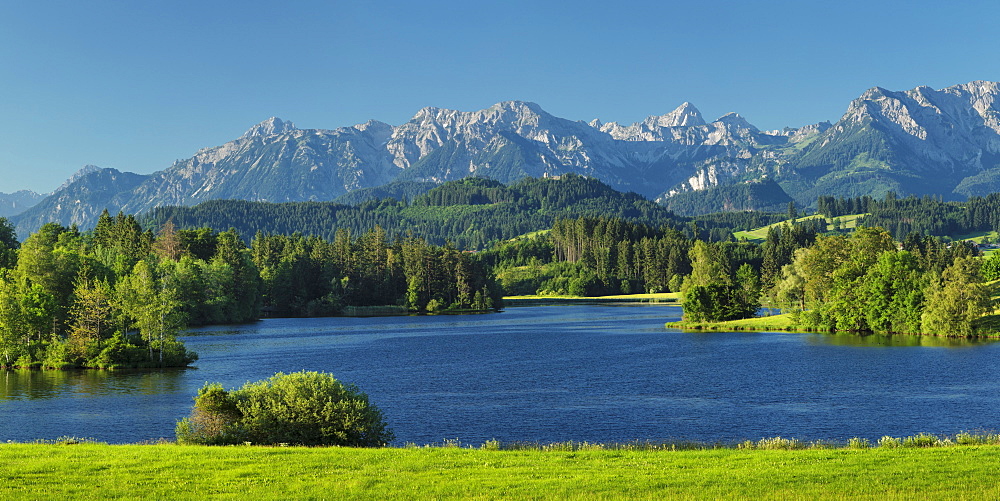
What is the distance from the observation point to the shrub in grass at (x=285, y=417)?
41062mm

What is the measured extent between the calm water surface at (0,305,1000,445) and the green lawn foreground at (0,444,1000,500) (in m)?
17.6

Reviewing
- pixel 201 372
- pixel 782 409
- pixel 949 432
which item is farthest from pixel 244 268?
pixel 949 432

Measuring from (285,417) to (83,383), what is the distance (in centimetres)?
4972

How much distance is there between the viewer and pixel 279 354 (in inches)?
4316

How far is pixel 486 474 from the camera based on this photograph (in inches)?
1173

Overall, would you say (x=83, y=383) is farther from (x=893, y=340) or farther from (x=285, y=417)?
(x=893, y=340)

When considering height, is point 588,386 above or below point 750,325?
below

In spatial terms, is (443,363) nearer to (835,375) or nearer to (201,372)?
(201,372)

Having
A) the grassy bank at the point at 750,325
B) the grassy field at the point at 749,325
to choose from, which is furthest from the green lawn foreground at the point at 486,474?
the grassy field at the point at 749,325

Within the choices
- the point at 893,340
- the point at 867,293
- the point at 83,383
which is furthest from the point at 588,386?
the point at 867,293

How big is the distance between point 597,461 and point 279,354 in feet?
275

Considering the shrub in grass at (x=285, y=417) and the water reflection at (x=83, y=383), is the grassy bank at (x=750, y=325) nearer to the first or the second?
the water reflection at (x=83, y=383)

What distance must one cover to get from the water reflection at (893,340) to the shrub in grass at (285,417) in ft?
302

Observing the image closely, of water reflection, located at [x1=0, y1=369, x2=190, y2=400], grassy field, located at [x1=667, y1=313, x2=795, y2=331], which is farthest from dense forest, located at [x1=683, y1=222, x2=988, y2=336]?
water reflection, located at [x1=0, y1=369, x2=190, y2=400]
